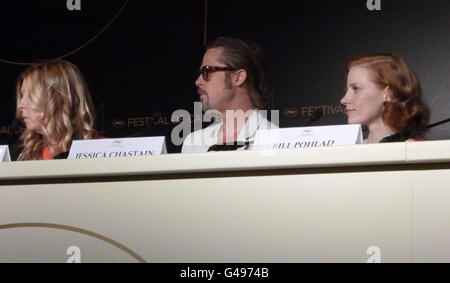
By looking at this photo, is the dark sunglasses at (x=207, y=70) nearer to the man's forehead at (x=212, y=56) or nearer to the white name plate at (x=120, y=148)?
the man's forehead at (x=212, y=56)

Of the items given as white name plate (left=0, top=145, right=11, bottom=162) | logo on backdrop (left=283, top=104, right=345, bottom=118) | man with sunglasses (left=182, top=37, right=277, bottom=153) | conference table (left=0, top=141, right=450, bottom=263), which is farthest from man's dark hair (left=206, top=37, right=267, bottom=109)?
conference table (left=0, top=141, right=450, bottom=263)

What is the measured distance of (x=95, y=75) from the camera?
354cm

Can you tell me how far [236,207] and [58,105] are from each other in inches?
70.2

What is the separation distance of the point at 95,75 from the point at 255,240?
173cm

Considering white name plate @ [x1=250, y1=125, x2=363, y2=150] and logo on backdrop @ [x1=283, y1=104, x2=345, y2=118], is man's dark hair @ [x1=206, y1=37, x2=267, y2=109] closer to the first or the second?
logo on backdrop @ [x1=283, y1=104, x2=345, y2=118]

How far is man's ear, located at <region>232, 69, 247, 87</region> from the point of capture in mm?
3232

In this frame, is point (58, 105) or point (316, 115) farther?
point (58, 105)

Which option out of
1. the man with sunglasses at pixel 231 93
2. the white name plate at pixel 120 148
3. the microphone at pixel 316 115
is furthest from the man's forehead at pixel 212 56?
the white name plate at pixel 120 148

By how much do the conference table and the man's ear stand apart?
1.14 meters

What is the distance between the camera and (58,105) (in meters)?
3.63

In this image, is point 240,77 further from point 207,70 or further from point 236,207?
point 236,207

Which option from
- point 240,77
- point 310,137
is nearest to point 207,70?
point 240,77

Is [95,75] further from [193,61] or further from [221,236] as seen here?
[221,236]
